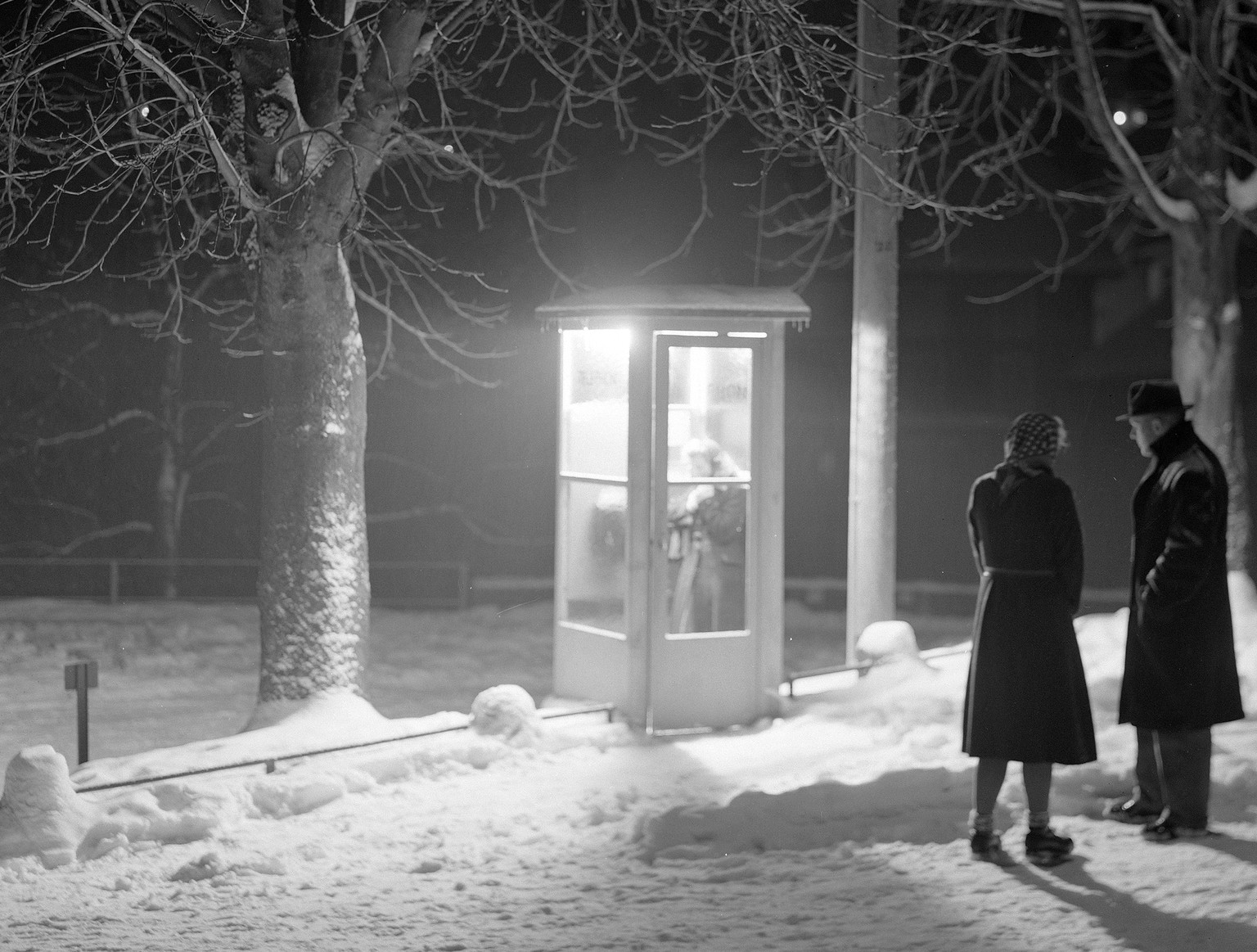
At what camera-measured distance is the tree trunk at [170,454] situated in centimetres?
1941

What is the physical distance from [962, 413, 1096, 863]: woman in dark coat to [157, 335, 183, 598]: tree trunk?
1516 centimetres

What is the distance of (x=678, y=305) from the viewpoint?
28.3 feet

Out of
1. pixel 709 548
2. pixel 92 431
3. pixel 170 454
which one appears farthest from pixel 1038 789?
pixel 92 431

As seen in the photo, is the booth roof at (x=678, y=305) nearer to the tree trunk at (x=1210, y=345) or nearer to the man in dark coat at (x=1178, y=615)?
the man in dark coat at (x=1178, y=615)

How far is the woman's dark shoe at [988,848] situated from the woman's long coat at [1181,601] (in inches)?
33.5

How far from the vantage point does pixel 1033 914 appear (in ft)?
17.7

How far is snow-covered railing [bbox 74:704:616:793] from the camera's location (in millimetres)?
6895

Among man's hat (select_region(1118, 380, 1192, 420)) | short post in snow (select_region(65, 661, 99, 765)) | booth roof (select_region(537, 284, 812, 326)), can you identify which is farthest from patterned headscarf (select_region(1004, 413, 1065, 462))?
short post in snow (select_region(65, 661, 99, 765))

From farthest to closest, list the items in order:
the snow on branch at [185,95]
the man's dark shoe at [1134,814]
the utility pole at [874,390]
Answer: the utility pole at [874,390] → the snow on branch at [185,95] → the man's dark shoe at [1134,814]

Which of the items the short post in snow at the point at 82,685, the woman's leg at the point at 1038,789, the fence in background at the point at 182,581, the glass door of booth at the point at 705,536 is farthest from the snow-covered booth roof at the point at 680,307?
the fence in background at the point at 182,581

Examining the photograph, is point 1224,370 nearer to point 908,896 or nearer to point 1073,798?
point 1073,798

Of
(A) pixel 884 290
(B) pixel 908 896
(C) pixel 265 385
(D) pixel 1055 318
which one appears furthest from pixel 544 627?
(D) pixel 1055 318

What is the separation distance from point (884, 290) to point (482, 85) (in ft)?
30.0

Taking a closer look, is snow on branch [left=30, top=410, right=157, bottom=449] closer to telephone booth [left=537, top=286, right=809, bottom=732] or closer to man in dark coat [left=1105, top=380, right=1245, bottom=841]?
telephone booth [left=537, top=286, right=809, bottom=732]
